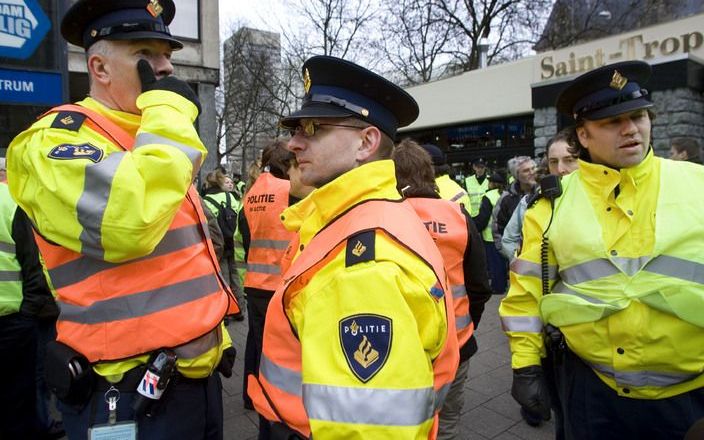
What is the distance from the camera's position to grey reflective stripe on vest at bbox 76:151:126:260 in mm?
1533

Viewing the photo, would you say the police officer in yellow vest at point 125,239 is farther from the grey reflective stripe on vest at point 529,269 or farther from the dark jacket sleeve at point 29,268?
the dark jacket sleeve at point 29,268

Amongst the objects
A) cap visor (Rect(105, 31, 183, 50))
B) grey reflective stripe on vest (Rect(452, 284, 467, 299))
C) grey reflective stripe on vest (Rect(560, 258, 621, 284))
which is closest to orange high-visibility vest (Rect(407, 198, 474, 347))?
grey reflective stripe on vest (Rect(452, 284, 467, 299))

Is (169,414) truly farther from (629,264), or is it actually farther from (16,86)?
(16,86)

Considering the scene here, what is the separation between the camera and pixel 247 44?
27.3 m

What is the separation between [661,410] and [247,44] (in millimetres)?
28515

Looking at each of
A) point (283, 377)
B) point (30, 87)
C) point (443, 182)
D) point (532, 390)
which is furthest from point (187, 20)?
point (283, 377)

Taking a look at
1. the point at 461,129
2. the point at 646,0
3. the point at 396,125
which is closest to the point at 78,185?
the point at 396,125

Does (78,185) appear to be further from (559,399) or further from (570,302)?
(559,399)

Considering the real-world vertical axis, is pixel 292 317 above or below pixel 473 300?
above

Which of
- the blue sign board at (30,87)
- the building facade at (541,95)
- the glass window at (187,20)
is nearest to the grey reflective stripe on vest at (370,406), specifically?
the blue sign board at (30,87)

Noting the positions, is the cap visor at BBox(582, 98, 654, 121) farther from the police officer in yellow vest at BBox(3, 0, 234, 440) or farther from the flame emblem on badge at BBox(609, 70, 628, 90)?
the police officer in yellow vest at BBox(3, 0, 234, 440)

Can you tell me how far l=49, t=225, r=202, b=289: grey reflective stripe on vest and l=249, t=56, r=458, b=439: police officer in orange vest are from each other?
19.1 inches

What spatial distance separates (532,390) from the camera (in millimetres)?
2373

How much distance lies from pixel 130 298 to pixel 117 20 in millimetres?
1139
